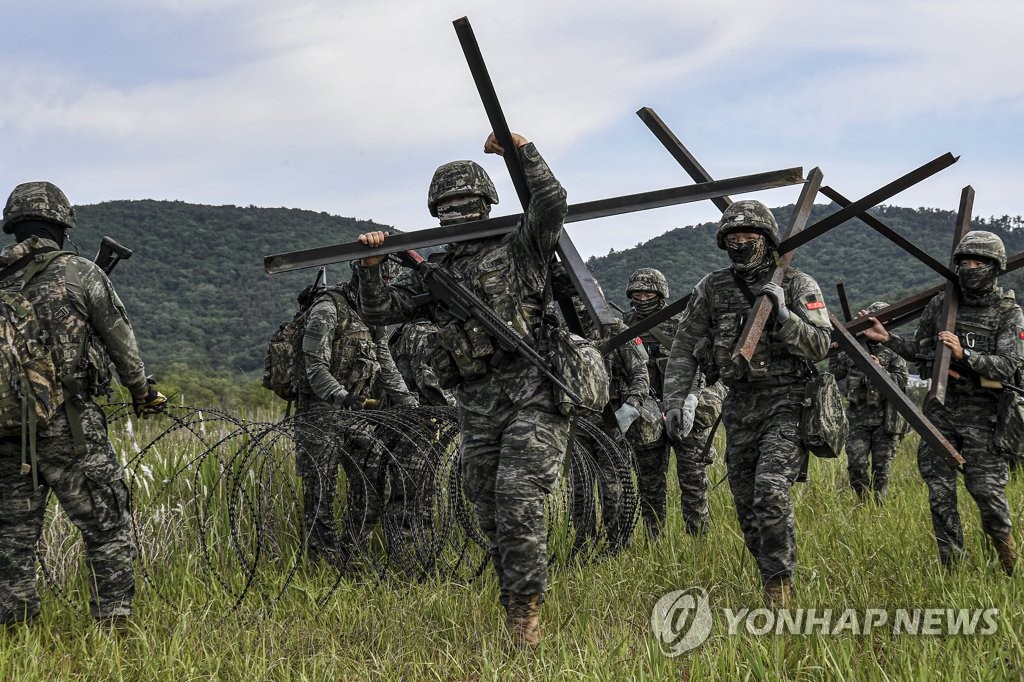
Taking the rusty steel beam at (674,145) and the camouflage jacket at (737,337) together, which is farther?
the rusty steel beam at (674,145)

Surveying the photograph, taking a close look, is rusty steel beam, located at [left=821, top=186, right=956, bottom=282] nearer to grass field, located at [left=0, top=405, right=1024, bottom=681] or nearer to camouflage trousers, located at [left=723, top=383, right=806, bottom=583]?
camouflage trousers, located at [left=723, top=383, right=806, bottom=583]

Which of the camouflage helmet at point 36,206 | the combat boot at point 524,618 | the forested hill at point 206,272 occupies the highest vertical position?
the forested hill at point 206,272

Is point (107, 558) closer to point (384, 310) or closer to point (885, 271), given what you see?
point (384, 310)

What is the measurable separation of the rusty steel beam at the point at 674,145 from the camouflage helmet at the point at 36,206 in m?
3.70

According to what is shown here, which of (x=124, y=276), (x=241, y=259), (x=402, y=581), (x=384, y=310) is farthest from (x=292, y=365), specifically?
(x=241, y=259)

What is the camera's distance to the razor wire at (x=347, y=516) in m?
5.63

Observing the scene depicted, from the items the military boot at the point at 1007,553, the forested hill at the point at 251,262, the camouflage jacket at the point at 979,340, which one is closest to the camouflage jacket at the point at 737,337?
the camouflage jacket at the point at 979,340

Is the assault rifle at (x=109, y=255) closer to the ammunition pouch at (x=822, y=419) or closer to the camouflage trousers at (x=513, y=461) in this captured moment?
the camouflage trousers at (x=513, y=461)

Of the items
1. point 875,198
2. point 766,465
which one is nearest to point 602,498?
point 766,465

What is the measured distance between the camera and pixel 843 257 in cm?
6462

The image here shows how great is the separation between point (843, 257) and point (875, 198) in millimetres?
63373

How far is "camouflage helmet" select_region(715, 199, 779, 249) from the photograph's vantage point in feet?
17.3

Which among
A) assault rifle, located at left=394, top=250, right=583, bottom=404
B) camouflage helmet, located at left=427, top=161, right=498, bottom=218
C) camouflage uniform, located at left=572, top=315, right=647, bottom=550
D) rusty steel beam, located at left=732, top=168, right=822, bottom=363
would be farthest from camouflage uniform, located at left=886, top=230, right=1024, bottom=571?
camouflage helmet, located at left=427, top=161, right=498, bottom=218

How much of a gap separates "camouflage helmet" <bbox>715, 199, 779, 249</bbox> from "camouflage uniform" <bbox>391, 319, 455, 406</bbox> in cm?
369
